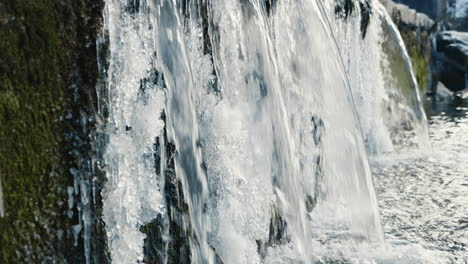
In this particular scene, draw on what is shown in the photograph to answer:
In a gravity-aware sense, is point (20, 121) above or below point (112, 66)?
below

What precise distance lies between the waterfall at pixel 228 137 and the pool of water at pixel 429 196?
24 centimetres

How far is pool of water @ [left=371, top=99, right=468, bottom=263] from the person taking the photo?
8.91 feet

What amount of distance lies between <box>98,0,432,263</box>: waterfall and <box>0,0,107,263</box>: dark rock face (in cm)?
8

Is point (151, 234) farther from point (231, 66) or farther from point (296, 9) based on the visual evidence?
point (296, 9)

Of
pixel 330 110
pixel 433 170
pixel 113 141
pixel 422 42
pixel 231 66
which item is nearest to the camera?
pixel 113 141

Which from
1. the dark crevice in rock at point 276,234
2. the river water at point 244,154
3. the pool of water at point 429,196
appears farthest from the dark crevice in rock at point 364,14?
the dark crevice in rock at point 276,234

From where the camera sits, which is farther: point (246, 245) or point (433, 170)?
point (433, 170)

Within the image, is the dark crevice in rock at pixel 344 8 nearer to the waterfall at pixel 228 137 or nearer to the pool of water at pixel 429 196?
the pool of water at pixel 429 196

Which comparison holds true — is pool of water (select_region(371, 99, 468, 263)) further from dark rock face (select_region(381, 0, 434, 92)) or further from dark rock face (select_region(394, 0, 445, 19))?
dark rock face (select_region(394, 0, 445, 19))

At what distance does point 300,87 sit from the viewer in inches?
133

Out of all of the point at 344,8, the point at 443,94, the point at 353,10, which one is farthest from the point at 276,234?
the point at 443,94

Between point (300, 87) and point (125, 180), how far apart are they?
5.74 ft

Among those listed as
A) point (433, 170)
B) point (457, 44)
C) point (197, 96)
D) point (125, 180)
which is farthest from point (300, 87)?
point (457, 44)

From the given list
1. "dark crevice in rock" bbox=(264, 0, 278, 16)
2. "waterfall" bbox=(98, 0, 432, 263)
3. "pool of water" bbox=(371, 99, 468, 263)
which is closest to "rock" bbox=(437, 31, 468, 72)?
"pool of water" bbox=(371, 99, 468, 263)
